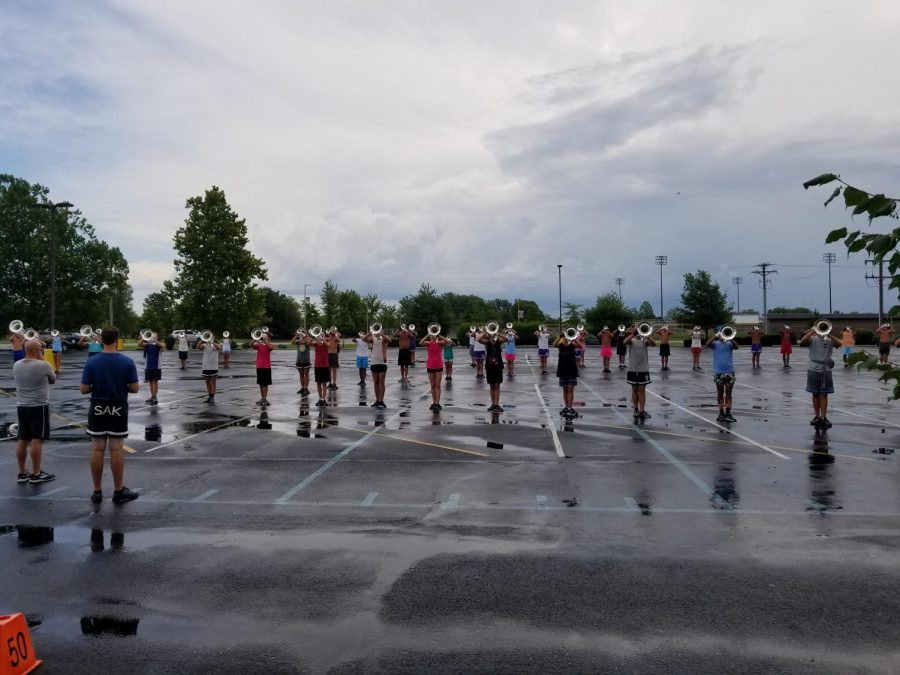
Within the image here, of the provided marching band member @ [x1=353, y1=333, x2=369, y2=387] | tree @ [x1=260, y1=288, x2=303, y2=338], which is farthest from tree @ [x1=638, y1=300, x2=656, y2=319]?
marching band member @ [x1=353, y1=333, x2=369, y2=387]

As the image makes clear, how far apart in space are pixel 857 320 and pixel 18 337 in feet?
320

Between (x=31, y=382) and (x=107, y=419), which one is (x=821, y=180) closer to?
(x=107, y=419)

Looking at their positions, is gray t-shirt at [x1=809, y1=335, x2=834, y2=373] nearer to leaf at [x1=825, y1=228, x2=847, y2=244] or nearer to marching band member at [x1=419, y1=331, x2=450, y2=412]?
marching band member at [x1=419, y1=331, x2=450, y2=412]

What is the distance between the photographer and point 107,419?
8.12 metres

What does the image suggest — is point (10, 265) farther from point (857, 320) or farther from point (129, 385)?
point (857, 320)

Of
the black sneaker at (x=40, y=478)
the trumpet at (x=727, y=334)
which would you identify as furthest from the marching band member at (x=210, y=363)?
the trumpet at (x=727, y=334)

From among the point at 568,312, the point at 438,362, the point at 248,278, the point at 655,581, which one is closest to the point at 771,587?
the point at 655,581

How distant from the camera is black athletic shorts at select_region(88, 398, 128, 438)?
8086mm

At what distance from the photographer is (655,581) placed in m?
5.43

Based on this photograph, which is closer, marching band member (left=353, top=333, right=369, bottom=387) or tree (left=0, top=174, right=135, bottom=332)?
marching band member (left=353, top=333, right=369, bottom=387)

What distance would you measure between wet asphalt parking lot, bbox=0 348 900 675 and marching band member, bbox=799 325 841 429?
763mm

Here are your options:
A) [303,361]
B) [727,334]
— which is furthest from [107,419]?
[727,334]

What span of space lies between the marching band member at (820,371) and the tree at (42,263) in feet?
194

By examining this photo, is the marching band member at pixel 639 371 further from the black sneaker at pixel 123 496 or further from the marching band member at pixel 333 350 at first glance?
the black sneaker at pixel 123 496
